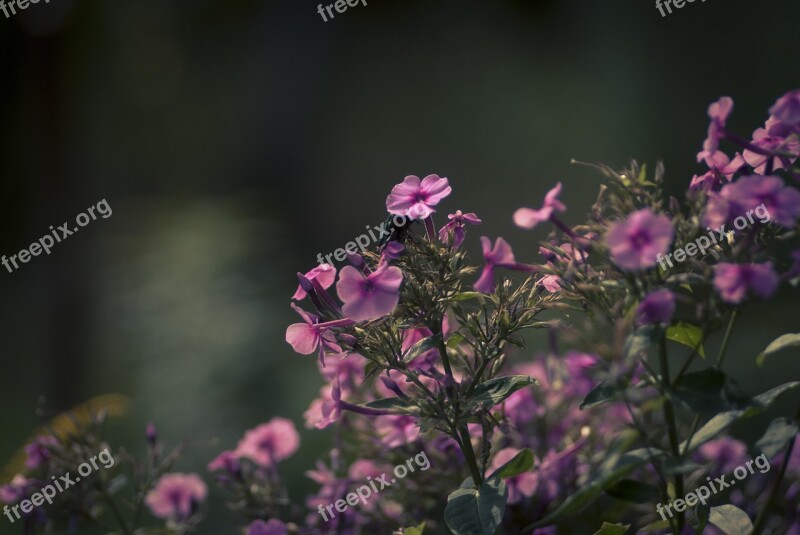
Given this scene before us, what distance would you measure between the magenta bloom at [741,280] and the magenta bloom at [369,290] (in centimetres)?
32

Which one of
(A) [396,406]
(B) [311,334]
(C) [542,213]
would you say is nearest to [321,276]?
(B) [311,334]

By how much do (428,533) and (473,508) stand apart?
0.41 meters

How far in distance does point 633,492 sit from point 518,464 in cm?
13

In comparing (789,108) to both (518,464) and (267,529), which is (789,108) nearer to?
(518,464)

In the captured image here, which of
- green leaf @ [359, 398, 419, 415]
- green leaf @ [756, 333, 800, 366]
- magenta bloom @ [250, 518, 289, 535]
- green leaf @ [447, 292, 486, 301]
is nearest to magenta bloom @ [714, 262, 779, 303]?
green leaf @ [756, 333, 800, 366]

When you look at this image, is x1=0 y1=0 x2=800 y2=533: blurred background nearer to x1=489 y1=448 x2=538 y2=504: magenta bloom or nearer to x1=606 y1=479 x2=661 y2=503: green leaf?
x1=489 y1=448 x2=538 y2=504: magenta bloom

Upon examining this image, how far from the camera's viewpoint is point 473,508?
902 millimetres

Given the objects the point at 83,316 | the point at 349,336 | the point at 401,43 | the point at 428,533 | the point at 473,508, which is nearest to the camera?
the point at 473,508

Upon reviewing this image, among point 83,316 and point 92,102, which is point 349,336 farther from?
point 92,102

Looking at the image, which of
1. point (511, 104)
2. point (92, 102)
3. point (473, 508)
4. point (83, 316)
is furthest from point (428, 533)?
point (92, 102)

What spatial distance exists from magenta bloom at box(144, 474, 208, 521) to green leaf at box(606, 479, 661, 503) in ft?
2.49

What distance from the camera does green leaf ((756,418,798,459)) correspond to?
0.84 metres

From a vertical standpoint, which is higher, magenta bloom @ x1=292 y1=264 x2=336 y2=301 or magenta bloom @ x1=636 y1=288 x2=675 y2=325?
magenta bloom @ x1=292 y1=264 x2=336 y2=301

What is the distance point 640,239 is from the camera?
30.2 inches
